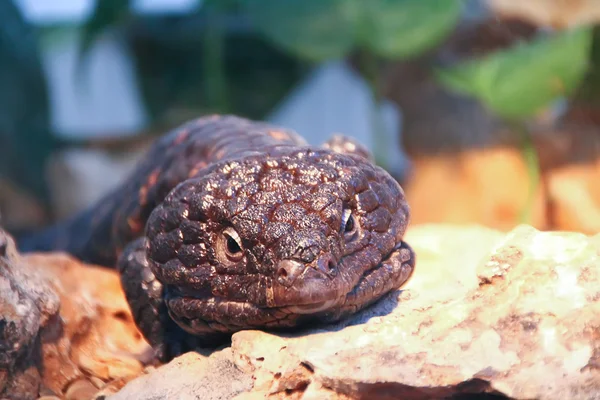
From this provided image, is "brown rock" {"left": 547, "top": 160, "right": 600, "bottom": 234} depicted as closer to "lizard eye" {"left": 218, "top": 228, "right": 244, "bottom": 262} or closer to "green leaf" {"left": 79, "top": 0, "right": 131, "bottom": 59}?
A: "lizard eye" {"left": 218, "top": 228, "right": 244, "bottom": 262}

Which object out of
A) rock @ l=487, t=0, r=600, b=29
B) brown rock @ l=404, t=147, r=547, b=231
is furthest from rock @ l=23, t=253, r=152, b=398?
rock @ l=487, t=0, r=600, b=29

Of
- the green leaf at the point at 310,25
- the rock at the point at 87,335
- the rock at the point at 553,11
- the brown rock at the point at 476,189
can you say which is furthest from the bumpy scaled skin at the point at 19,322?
the rock at the point at 553,11

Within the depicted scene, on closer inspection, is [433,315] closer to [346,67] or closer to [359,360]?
[359,360]

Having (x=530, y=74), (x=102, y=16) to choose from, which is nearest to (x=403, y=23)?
(x=530, y=74)

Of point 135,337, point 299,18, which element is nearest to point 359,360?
point 135,337

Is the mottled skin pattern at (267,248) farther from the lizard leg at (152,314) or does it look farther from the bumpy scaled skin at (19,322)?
the bumpy scaled skin at (19,322)
